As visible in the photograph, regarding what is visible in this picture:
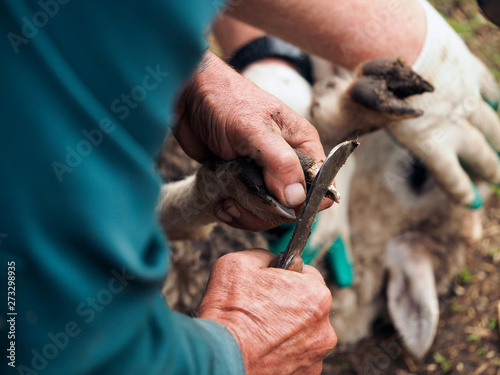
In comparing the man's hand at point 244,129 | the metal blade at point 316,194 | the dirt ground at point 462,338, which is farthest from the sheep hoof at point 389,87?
the dirt ground at point 462,338

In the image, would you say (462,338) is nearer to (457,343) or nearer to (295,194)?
(457,343)

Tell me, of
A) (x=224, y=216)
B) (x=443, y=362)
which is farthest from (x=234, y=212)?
(x=443, y=362)

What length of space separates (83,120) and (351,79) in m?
1.16

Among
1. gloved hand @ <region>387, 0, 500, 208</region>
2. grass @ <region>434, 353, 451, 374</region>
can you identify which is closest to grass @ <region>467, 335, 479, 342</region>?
grass @ <region>434, 353, 451, 374</region>

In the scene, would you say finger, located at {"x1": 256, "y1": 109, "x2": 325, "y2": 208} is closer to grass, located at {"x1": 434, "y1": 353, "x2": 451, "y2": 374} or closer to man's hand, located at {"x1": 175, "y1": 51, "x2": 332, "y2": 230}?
A: man's hand, located at {"x1": 175, "y1": 51, "x2": 332, "y2": 230}

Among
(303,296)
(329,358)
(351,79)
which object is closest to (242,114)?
(303,296)

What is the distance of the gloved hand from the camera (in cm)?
167

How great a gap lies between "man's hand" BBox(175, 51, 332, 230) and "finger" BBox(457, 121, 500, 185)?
3.00ft

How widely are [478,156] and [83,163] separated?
1601 mm

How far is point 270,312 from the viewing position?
0.93 m

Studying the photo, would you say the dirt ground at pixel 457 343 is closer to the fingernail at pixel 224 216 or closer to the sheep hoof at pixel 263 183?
the fingernail at pixel 224 216

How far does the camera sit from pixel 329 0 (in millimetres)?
1574

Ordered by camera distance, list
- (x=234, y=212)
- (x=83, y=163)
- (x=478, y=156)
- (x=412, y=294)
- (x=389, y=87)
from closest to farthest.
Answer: (x=83, y=163) < (x=234, y=212) < (x=389, y=87) < (x=478, y=156) < (x=412, y=294)

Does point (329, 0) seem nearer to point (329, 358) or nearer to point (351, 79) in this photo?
point (351, 79)
